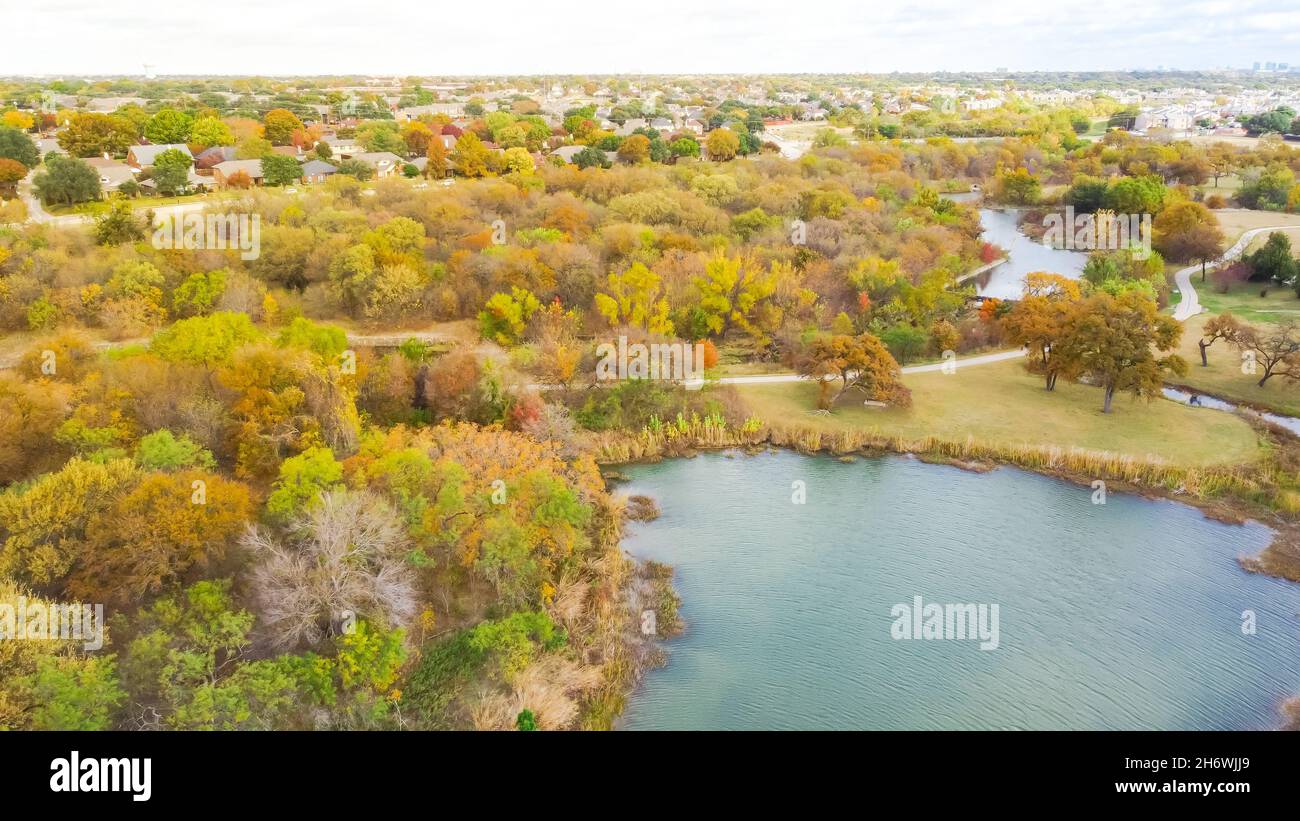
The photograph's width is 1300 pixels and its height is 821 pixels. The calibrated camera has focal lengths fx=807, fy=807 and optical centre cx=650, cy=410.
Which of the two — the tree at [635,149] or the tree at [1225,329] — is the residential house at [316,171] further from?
the tree at [1225,329]

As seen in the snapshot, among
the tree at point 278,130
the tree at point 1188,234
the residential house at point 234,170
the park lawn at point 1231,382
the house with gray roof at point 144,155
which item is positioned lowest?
the park lawn at point 1231,382

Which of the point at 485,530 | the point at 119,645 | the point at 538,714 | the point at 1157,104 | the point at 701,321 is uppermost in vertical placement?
the point at 1157,104

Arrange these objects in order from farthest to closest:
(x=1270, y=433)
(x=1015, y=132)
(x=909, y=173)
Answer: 1. (x=1015, y=132)
2. (x=909, y=173)
3. (x=1270, y=433)

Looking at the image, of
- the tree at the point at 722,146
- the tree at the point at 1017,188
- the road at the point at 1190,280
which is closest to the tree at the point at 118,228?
the tree at the point at 722,146

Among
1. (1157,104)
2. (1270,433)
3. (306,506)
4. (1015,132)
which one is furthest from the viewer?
(1157,104)

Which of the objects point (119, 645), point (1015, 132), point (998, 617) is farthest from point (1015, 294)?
point (1015, 132)

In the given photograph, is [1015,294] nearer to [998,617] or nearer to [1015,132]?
[998,617]

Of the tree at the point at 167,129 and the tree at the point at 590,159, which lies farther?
the tree at the point at 167,129
